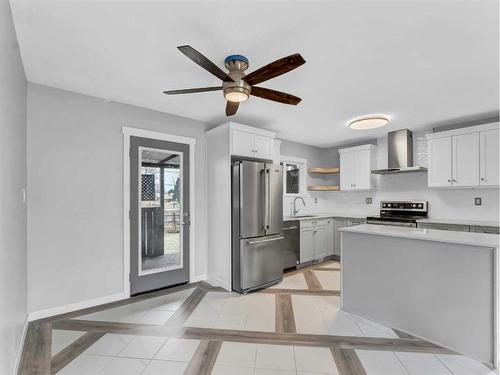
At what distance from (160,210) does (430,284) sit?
10.7ft

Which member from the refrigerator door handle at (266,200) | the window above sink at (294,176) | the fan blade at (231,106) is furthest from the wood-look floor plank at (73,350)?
the window above sink at (294,176)

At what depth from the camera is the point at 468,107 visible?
3.44 m

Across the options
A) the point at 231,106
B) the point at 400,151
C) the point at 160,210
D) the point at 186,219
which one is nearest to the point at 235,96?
the point at 231,106

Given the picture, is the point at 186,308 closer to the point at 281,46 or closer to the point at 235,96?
the point at 235,96

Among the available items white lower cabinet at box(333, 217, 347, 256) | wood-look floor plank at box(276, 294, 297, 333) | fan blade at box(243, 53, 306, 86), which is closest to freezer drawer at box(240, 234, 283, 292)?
wood-look floor plank at box(276, 294, 297, 333)

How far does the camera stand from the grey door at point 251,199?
3.53m

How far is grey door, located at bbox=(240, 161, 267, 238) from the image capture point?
353cm

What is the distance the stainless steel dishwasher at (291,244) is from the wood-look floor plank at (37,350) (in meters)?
3.22

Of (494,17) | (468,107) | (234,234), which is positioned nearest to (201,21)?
(494,17)

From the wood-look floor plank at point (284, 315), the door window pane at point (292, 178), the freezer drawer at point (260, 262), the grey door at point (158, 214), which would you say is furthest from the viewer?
the door window pane at point (292, 178)

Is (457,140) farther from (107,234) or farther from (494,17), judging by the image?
(107,234)

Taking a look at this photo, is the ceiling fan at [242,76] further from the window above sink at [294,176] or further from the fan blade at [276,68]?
the window above sink at [294,176]

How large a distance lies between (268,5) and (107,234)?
3009 millimetres

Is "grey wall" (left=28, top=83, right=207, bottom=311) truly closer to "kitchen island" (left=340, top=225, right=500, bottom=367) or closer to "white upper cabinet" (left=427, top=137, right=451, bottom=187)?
"kitchen island" (left=340, top=225, right=500, bottom=367)
